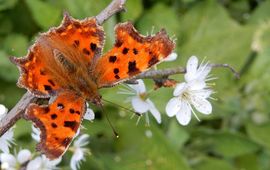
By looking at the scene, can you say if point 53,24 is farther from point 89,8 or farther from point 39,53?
point 39,53

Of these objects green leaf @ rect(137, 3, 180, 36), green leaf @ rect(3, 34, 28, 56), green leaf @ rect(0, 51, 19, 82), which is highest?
green leaf @ rect(137, 3, 180, 36)

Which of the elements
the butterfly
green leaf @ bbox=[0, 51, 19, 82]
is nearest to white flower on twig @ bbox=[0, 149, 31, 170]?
the butterfly

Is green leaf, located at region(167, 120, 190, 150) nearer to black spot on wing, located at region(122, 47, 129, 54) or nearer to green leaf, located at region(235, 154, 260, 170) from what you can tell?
green leaf, located at region(235, 154, 260, 170)

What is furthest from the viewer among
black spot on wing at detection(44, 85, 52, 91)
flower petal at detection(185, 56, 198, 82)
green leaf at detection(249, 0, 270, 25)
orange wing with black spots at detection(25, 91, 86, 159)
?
green leaf at detection(249, 0, 270, 25)

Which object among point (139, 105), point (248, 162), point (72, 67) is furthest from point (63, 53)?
point (248, 162)

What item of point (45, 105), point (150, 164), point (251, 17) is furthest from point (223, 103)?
point (45, 105)

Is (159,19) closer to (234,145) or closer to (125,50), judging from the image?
(234,145)

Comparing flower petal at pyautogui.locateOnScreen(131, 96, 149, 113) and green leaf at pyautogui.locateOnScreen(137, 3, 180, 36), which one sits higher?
green leaf at pyautogui.locateOnScreen(137, 3, 180, 36)

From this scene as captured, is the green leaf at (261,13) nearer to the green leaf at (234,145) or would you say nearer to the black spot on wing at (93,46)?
the green leaf at (234,145)
